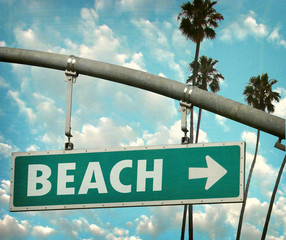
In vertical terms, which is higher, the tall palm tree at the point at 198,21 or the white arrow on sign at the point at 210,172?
the tall palm tree at the point at 198,21

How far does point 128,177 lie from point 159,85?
2.78 ft

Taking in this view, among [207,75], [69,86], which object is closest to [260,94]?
[207,75]

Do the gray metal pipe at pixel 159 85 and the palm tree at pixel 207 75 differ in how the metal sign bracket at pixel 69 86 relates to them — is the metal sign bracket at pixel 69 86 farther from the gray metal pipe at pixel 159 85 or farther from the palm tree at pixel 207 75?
the palm tree at pixel 207 75

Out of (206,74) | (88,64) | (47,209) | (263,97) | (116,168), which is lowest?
(47,209)

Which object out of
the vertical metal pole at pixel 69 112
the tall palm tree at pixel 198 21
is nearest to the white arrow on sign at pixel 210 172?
the vertical metal pole at pixel 69 112

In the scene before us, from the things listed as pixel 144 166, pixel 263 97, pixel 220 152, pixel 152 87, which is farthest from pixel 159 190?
pixel 263 97

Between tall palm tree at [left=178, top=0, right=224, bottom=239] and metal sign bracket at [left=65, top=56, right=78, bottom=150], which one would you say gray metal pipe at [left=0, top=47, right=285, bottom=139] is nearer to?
metal sign bracket at [left=65, top=56, right=78, bottom=150]

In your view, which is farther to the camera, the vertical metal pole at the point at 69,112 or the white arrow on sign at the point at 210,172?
the vertical metal pole at the point at 69,112

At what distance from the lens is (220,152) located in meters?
4.03

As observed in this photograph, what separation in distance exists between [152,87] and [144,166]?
0.69 metres

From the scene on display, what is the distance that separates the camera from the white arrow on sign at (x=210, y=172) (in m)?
3.96

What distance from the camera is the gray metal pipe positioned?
3688 mm

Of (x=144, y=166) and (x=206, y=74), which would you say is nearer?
(x=144, y=166)

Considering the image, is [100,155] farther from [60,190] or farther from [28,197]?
[28,197]
